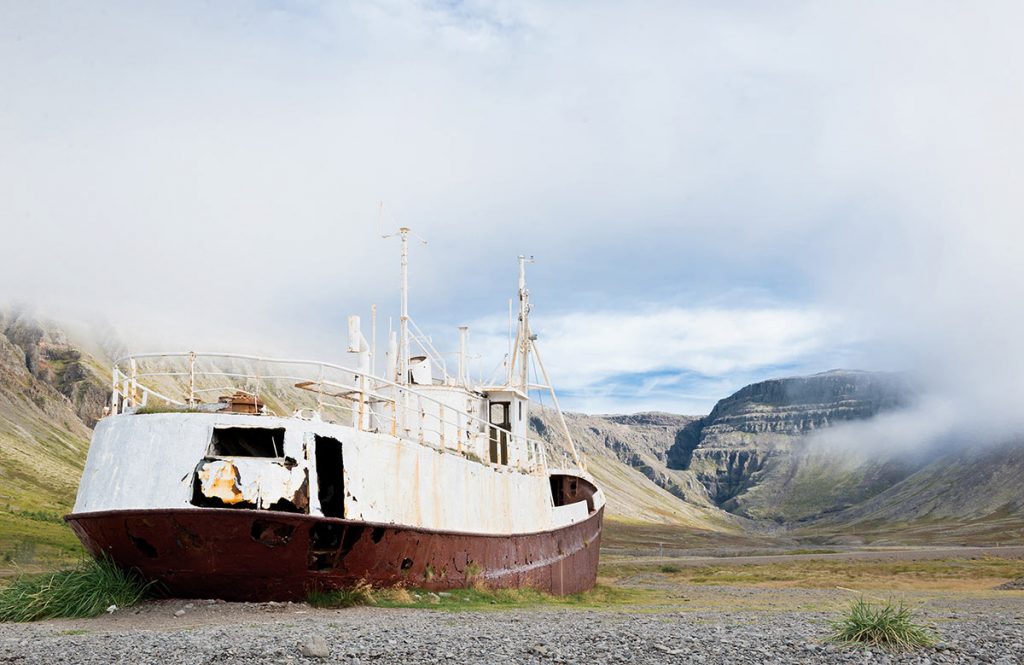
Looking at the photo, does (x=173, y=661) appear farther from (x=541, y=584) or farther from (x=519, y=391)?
(x=519, y=391)

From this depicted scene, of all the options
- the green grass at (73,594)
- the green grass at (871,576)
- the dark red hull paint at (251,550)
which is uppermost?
the dark red hull paint at (251,550)

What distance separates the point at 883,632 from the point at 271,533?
37.3 feet

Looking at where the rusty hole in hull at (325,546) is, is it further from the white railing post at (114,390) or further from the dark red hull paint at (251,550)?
the white railing post at (114,390)

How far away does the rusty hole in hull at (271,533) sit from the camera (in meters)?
17.2

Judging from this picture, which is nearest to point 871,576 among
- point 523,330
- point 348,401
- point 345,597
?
point 523,330

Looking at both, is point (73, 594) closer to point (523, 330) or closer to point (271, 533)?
point (271, 533)

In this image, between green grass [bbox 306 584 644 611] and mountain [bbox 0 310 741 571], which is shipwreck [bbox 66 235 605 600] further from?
mountain [bbox 0 310 741 571]

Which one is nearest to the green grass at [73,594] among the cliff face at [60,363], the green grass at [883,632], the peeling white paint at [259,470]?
the peeling white paint at [259,470]

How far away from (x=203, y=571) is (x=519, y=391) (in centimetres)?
1491

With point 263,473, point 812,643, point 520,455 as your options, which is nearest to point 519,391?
point 520,455

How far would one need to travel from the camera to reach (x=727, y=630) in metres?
15.5

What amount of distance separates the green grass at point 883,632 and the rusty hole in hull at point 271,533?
10370 mm

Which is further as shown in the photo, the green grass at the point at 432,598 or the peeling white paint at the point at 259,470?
the green grass at the point at 432,598

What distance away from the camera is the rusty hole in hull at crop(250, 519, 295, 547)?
17.2 meters
